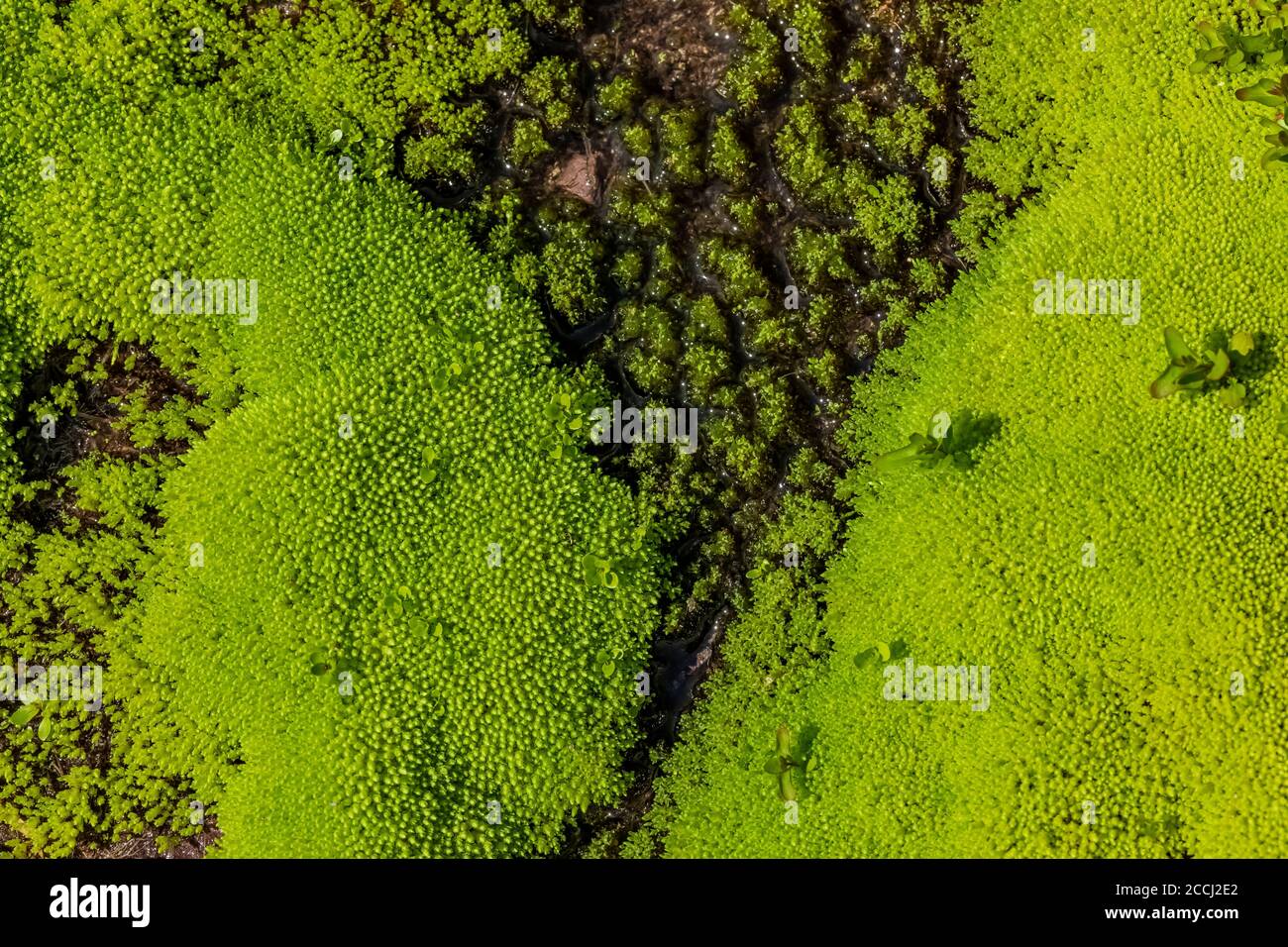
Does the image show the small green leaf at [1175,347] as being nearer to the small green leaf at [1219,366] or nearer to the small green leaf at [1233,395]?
the small green leaf at [1219,366]

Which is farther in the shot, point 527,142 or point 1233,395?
point 527,142

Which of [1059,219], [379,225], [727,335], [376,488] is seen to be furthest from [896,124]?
[376,488]

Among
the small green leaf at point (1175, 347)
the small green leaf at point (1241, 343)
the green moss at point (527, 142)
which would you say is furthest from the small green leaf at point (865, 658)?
the green moss at point (527, 142)

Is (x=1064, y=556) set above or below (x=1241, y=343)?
below

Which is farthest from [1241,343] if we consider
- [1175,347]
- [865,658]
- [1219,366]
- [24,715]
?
[24,715]

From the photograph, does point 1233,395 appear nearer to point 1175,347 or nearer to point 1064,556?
point 1175,347

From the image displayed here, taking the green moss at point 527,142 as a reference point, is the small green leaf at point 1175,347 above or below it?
below

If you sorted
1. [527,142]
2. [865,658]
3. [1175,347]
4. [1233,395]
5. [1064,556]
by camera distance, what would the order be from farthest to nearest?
[527,142]
[865,658]
[1064,556]
[1233,395]
[1175,347]
